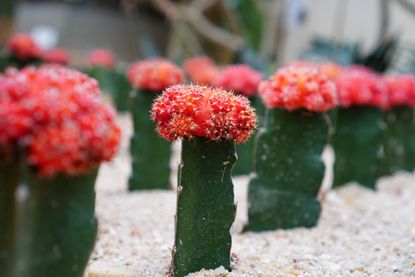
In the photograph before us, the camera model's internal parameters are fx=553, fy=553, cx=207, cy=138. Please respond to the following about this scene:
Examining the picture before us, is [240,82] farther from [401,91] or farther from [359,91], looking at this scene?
[401,91]

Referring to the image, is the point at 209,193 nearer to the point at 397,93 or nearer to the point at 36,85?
the point at 36,85

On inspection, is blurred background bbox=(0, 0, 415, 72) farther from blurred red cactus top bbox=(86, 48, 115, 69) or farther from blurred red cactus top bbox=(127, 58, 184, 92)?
blurred red cactus top bbox=(127, 58, 184, 92)

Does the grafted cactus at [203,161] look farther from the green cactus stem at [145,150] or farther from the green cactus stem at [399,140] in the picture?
the green cactus stem at [399,140]

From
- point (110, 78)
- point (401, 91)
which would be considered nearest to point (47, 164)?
point (401, 91)

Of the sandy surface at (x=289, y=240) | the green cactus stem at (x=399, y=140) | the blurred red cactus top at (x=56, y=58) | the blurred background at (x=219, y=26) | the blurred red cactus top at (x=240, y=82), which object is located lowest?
the sandy surface at (x=289, y=240)

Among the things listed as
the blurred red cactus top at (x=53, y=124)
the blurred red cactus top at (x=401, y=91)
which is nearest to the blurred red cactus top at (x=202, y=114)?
the blurred red cactus top at (x=53, y=124)

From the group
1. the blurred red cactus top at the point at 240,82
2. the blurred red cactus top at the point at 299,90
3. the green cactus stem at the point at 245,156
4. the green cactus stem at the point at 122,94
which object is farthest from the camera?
the green cactus stem at the point at 122,94
